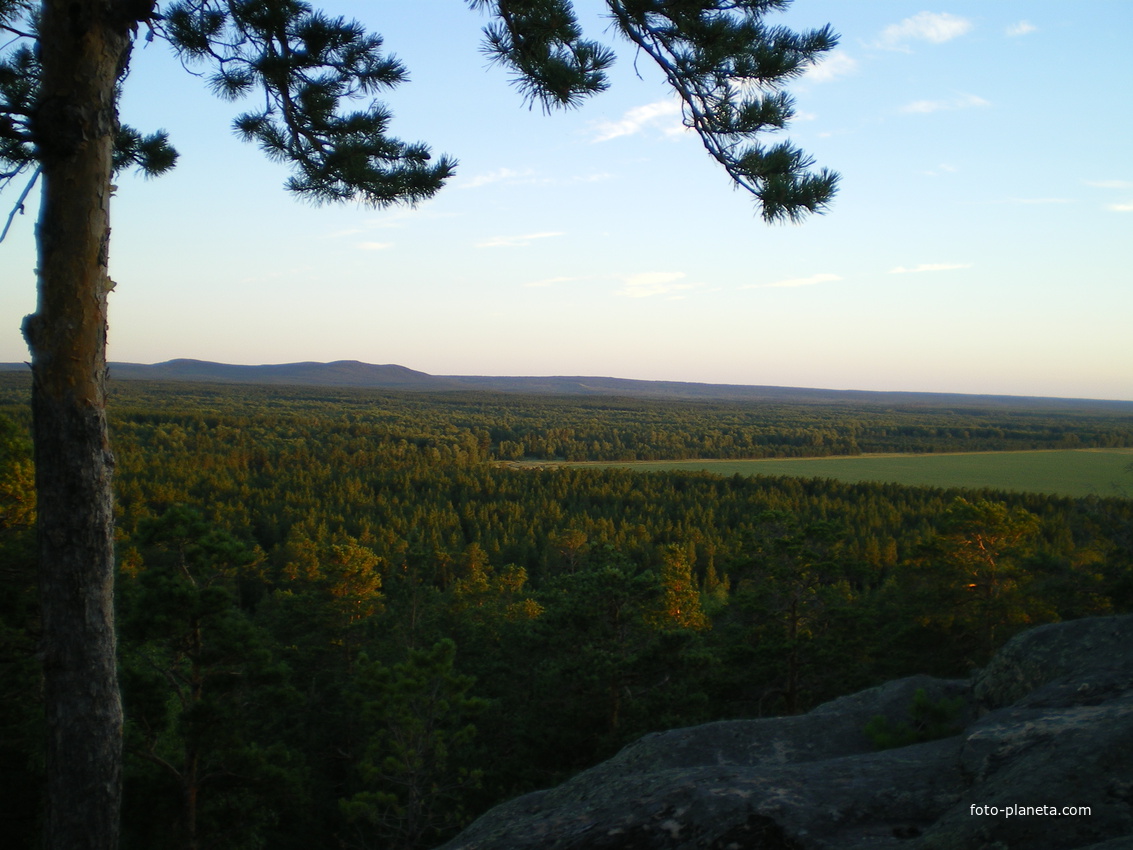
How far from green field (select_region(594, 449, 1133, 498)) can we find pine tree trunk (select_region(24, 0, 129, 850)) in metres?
78.8

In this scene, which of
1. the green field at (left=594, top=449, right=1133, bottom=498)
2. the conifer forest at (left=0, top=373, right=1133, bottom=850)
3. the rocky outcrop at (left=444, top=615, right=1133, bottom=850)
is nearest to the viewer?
the rocky outcrop at (left=444, top=615, right=1133, bottom=850)

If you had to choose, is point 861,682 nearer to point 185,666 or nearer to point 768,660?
point 768,660

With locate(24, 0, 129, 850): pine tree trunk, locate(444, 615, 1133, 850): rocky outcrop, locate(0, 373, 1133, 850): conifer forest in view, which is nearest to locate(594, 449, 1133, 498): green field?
locate(0, 373, 1133, 850): conifer forest

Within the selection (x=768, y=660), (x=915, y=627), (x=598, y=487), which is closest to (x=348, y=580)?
(x=768, y=660)

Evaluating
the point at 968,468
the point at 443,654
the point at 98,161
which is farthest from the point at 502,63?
the point at 968,468

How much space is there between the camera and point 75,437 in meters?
4.29

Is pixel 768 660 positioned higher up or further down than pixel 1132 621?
further down

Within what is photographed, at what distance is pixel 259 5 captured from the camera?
18.1 feet

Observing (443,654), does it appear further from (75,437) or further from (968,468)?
(968,468)

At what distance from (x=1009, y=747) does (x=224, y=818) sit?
9.67m

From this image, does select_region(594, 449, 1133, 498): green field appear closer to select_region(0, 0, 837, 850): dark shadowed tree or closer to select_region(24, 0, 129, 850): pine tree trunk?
select_region(0, 0, 837, 850): dark shadowed tree

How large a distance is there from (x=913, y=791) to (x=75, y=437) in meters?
5.44

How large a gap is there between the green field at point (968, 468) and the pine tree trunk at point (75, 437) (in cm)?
7882

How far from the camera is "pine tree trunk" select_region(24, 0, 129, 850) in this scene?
4238mm
